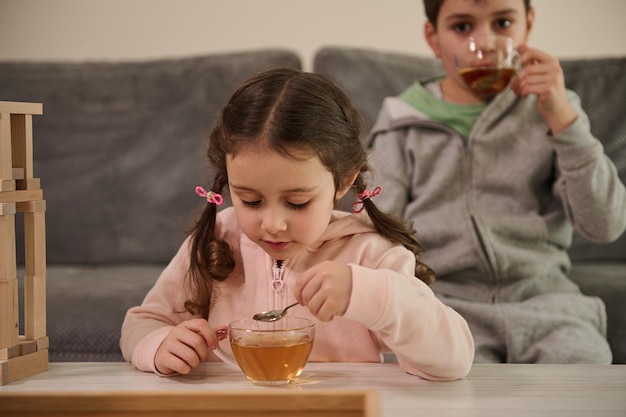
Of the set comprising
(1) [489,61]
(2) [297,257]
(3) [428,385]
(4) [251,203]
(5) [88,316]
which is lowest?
(5) [88,316]

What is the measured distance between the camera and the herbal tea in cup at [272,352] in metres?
0.88

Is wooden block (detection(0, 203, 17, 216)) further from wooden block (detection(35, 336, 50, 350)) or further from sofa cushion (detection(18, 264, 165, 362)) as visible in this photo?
sofa cushion (detection(18, 264, 165, 362))

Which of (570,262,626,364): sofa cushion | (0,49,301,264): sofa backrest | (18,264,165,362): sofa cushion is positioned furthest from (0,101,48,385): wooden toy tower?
(570,262,626,364): sofa cushion

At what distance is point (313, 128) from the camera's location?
1.02 metres

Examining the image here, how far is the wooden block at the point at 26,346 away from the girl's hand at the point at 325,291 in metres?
0.36

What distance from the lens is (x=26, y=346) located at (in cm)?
98

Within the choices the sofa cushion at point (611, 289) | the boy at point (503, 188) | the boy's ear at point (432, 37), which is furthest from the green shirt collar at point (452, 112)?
the sofa cushion at point (611, 289)

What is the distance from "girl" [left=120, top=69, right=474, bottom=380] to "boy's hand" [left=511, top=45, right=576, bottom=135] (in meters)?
0.65

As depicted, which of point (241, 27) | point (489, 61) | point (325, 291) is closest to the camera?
point (325, 291)

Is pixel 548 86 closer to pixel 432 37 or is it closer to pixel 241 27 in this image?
pixel 432 37

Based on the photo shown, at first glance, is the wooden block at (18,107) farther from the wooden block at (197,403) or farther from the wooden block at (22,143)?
the wooden block at (197,403)

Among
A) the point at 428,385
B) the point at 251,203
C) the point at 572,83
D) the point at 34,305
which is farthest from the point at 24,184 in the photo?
the point at 572,83

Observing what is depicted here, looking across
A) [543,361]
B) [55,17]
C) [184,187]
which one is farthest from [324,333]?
[55,17]

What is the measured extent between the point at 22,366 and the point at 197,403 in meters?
0.33
